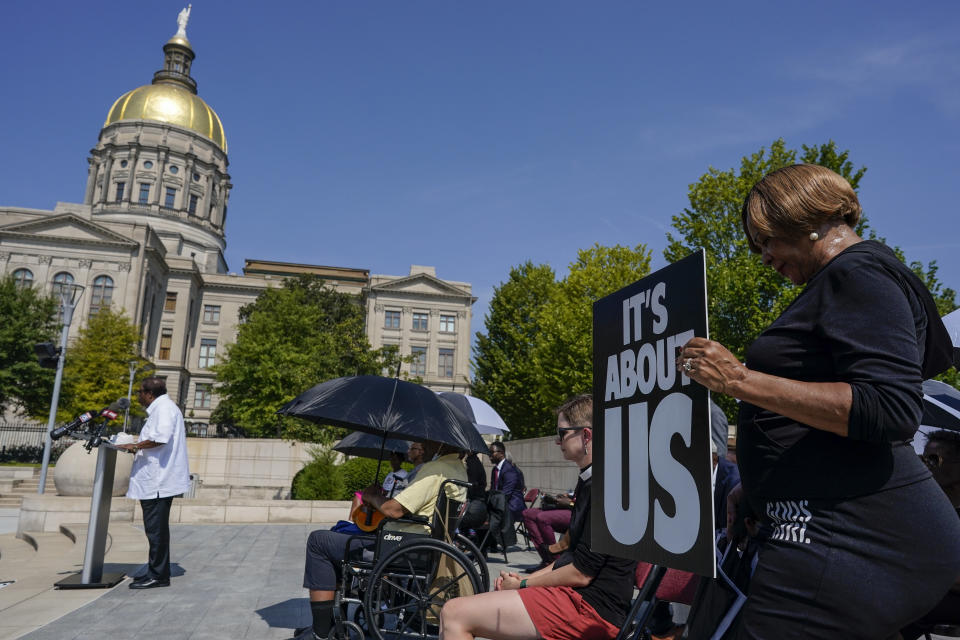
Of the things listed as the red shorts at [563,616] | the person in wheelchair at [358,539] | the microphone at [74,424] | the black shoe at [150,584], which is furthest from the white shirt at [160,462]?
the red shorts at [563,616]

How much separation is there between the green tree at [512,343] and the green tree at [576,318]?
8.60 metres

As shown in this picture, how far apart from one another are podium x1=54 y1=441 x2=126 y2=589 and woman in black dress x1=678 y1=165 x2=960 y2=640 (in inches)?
276

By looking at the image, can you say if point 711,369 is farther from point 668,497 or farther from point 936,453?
point 936,453

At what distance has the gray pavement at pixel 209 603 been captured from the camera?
5.27 meters

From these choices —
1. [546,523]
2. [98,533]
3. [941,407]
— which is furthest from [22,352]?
[941,407]

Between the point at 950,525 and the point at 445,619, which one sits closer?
the point at 950,525

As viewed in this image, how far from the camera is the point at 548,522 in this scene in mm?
7957

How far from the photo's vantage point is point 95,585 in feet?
22.2

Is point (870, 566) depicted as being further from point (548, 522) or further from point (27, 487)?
point (27, 487)

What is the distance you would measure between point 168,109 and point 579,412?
318 ft

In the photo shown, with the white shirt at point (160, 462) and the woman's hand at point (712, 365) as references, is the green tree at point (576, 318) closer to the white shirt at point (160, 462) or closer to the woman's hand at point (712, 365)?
the white shirt at point (160, 462)

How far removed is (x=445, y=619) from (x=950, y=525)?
6.12ft

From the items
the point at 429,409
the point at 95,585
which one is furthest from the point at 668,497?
the point at 95,585

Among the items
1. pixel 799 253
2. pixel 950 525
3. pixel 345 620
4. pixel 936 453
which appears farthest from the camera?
pixel 345 620
